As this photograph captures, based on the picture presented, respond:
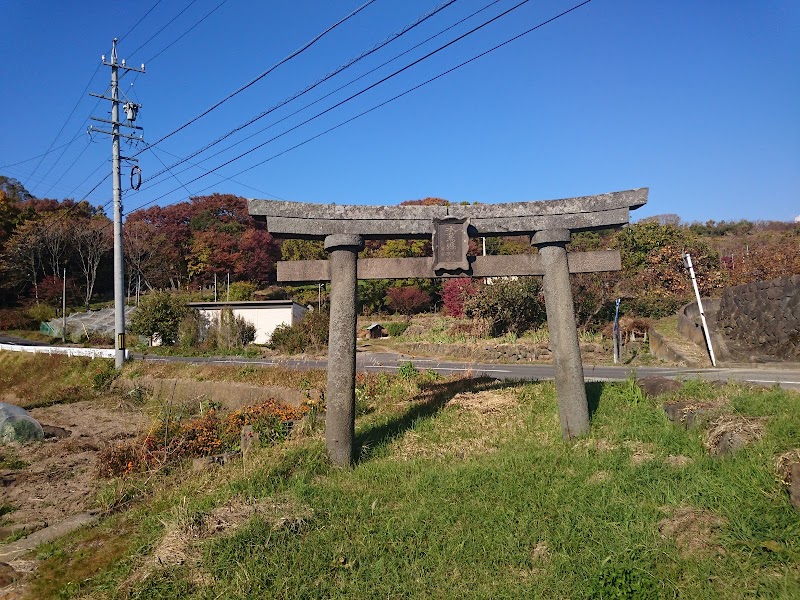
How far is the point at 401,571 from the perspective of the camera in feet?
14.0

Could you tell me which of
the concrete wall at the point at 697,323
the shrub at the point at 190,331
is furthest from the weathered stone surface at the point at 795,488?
the shrub at the point at 190,331

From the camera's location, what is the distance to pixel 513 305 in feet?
75.8

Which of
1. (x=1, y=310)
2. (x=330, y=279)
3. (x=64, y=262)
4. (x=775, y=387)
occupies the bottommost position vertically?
(x=775, y=387)

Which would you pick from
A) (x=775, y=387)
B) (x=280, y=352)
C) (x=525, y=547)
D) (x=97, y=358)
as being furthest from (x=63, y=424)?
(x=775, y=387)

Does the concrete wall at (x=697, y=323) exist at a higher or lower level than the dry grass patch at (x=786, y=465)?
higher

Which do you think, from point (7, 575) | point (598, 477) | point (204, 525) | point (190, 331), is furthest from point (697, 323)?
point (190, 331)

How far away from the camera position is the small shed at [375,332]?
30962 mm

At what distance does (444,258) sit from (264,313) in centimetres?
2568

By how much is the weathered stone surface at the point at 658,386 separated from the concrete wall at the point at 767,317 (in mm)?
8824

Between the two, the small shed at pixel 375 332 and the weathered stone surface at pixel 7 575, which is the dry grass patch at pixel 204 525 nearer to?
the weathered stone surface at pixel 7 575

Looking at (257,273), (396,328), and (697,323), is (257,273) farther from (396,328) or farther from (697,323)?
(697,323)

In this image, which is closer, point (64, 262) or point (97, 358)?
point (97, 358)

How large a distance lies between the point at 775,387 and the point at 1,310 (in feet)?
169

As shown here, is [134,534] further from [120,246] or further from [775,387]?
[120,246]
